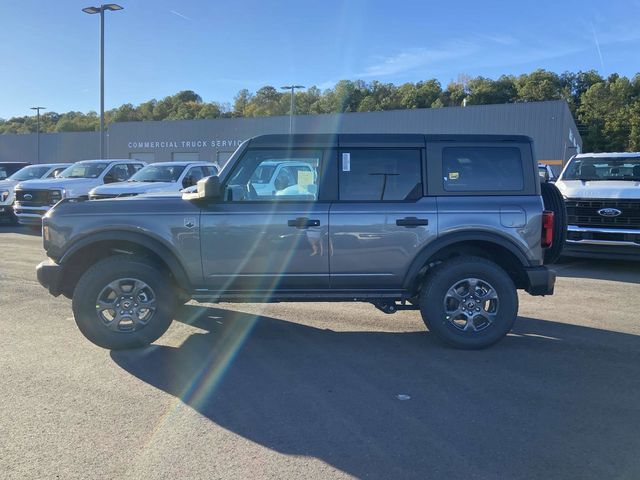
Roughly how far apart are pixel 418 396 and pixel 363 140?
2.41 m

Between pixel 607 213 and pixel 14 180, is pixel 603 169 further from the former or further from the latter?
pixel 14 180

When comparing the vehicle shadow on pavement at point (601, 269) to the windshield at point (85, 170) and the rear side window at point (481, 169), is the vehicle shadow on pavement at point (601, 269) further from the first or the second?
the windshield at point (85, 170)

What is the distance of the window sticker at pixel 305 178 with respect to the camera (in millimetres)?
5027

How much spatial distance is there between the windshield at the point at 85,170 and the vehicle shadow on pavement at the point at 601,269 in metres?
12.1

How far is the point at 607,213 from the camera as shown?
9047 millimetres

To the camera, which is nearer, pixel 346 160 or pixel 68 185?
pixel 346 160

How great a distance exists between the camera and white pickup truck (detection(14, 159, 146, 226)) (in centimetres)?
1398

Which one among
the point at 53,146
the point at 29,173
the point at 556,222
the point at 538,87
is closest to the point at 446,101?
the point at 538,87

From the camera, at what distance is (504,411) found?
12.2 feet

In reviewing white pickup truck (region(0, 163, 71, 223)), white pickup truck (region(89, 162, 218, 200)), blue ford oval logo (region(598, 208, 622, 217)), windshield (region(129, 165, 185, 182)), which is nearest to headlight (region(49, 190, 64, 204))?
white pickup truck (region(89, 162, 218, 200))

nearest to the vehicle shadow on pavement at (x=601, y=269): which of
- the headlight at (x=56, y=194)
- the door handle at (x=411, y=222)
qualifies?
the door handle at (x=411, y=222)

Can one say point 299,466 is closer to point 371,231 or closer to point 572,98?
point 371,231

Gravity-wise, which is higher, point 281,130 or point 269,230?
point 281,130

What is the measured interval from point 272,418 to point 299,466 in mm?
631
